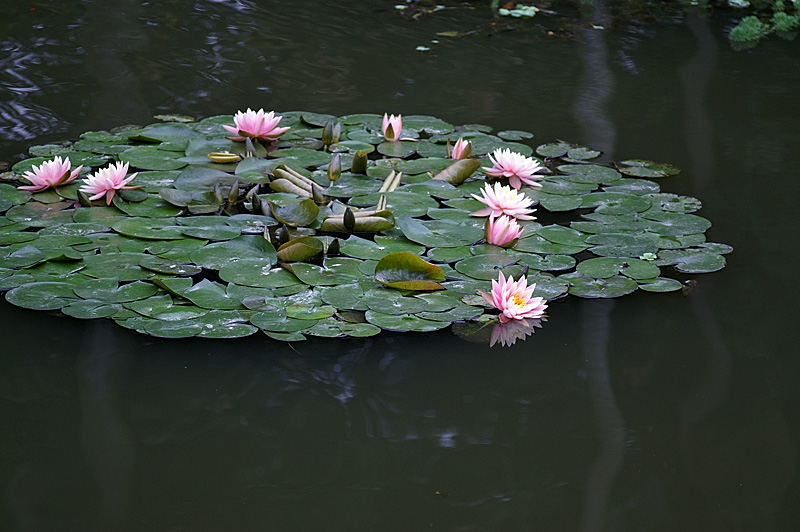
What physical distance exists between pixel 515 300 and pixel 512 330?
0.23 feet

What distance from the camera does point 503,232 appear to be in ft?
6.91

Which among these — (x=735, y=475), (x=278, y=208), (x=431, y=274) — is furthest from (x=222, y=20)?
(x=735, y=475)

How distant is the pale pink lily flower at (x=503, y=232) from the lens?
2100 millimetres

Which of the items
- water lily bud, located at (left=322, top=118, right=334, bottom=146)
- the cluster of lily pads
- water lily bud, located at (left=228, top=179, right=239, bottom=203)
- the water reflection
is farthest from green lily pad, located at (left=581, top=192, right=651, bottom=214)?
the water reflection

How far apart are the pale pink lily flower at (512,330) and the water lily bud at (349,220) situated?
0.56 metres

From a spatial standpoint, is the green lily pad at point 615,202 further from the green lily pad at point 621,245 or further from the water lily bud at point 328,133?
the water lily bud at point 328,133

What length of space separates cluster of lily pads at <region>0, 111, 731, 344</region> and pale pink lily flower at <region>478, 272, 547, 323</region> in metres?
0.04

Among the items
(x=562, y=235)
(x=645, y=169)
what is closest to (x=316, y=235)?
(x=562, y=235)

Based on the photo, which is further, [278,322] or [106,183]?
[106,183]

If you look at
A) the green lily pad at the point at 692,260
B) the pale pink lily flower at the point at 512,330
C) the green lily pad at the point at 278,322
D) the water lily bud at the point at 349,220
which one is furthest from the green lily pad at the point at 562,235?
the green lily pad at the point at 278,322

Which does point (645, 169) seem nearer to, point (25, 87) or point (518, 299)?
point (518, 299)

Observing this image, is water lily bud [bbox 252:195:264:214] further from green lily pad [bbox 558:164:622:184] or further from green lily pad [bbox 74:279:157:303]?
green lily pad [bbox 558:164:622:184]

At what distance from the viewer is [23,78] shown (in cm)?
361

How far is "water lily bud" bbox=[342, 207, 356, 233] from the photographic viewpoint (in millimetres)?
2137
